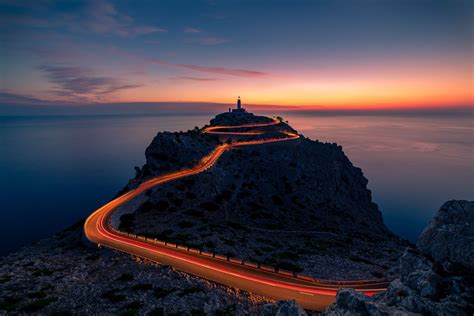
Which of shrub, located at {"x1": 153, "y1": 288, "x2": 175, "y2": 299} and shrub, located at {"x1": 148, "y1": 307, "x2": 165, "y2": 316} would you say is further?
shrub, located at {"x1": 153, "y1": 288, "x2": 175, "y2": 299}

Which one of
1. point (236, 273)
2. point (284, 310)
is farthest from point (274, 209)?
point (284, 310)

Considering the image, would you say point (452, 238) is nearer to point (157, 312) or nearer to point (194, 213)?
point (157, 312)

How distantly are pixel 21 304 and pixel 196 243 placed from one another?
75.8 feet

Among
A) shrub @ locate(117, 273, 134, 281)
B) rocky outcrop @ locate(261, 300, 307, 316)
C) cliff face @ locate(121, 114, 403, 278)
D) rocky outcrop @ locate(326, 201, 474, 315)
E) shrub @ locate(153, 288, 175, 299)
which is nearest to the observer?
rocky outcrop @ locate(326, 201, 474, 315)

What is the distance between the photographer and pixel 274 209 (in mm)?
76812

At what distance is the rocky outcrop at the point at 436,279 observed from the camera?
17344mm

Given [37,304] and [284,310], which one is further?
[37,304]

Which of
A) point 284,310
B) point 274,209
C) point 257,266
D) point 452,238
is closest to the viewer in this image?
point 284,310

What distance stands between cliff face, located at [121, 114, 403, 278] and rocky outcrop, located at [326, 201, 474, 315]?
14.4m

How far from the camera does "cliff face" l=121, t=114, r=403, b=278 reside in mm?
44031

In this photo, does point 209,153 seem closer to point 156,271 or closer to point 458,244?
point 156,271

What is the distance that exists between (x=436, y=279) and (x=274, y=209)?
191 ft

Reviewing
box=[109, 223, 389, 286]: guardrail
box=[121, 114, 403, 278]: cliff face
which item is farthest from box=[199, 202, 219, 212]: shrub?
box=[109, 223, 389, 286]: guardrail

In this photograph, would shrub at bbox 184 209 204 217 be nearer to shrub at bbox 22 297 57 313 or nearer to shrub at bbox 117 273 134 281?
shrub at bbox 117 273 134 281
